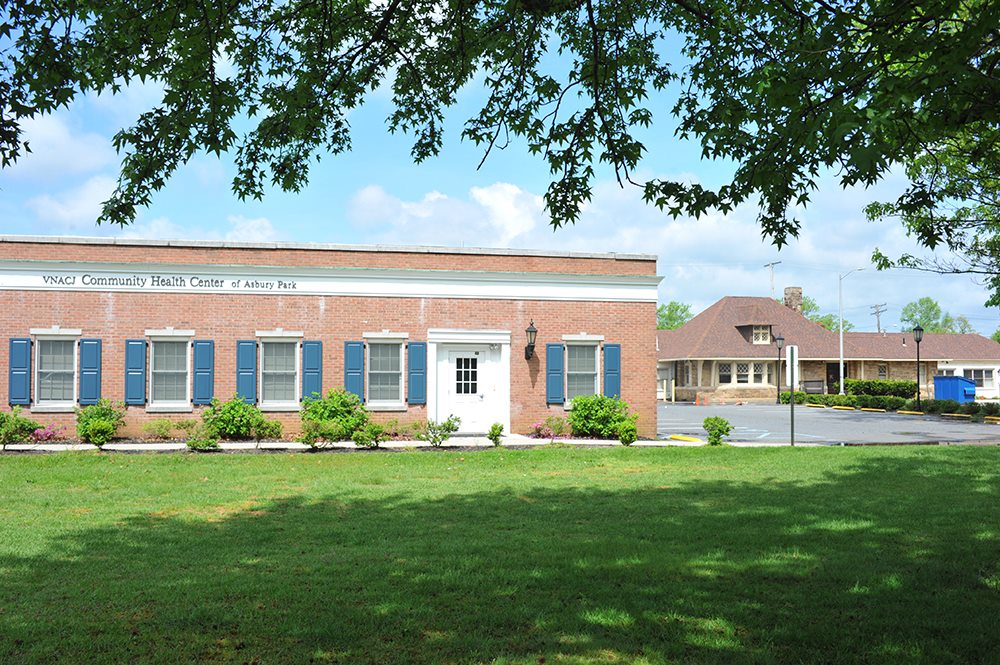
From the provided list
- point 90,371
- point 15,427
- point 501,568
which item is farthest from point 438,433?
point 501,568

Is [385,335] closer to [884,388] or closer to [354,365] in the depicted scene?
[354,365]

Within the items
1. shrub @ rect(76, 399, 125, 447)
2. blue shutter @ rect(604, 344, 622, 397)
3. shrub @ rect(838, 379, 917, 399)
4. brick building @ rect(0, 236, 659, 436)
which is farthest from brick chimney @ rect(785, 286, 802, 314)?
shrub @ rect(76, 399, 125, 447)

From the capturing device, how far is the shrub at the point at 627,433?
19.6m

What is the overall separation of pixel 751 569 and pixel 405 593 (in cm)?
301

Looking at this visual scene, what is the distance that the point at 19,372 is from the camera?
19.6 m

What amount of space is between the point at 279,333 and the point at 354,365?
193 cm

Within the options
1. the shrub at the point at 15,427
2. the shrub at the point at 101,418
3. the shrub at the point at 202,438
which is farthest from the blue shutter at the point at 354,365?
the shrub at the point at 15,427

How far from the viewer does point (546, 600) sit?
20.9 feet

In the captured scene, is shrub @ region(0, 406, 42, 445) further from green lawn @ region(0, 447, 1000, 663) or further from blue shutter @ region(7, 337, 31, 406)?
green lawn @ region(0, 447, 1000, 663)

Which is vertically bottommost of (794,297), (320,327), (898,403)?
(898,403)

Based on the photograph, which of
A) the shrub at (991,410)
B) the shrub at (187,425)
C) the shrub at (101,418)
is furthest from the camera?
the shrub at (991,410)

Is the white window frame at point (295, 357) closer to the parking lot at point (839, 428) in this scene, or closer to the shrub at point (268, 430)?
the shrub at point (268, 430)

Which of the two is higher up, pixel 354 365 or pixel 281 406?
pixel 354 365

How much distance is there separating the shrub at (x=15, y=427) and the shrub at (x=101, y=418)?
96 centimetres
